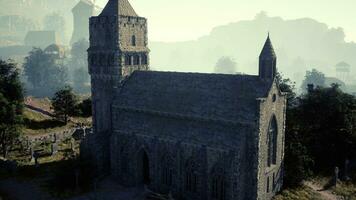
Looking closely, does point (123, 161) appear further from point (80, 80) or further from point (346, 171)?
point (80, 80)

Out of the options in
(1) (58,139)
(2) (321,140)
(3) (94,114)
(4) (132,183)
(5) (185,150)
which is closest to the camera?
(5) (185,150)

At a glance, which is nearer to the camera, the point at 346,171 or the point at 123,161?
the point at 123,161

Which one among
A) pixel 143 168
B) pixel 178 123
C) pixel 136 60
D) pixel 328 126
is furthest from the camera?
pixel 328 126

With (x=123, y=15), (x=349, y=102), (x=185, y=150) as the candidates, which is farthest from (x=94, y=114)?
(x=349, y=102)

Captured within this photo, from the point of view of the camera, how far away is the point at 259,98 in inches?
1467

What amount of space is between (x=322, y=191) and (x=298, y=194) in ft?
19.3

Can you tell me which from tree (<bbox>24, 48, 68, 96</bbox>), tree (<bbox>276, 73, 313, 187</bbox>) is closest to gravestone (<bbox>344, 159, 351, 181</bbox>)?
tree (<bbox>276, 73, 313, 187</bbox>)

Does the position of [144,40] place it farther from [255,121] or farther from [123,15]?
[255,121]

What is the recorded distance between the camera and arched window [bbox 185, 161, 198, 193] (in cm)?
4162

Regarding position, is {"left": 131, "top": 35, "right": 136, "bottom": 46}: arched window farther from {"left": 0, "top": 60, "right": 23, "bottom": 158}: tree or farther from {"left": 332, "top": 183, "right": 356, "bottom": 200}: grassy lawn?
{"left": 332, "top": 183, "right": 356, "bottom": 200}: grassy lawn

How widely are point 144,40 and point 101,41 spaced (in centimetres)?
689

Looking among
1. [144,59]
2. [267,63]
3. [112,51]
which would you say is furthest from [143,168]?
[267,63]

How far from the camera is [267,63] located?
3931 centimetres

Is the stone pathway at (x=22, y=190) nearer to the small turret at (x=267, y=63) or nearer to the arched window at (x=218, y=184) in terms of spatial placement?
the arched window at (x=218, y=184)
